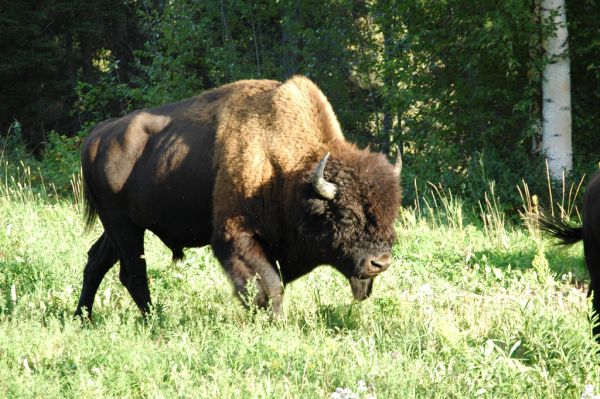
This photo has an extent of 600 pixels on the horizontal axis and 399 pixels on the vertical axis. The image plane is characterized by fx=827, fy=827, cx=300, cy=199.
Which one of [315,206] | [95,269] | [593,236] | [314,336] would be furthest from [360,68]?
[314,336]

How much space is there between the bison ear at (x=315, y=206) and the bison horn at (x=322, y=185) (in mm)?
57

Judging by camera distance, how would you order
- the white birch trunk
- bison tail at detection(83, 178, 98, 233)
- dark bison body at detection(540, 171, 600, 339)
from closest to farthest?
dark bison body at detection(540, 171, 600, 339), bison tail at detection(83, 178, 98, 233), the white birch trunk

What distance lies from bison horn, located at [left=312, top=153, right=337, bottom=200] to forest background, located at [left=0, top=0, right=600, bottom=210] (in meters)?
4.95

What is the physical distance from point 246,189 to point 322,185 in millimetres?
602

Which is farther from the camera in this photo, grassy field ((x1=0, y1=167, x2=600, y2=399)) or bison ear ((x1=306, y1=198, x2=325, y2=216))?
bison ear ((x1=306, y1=198, x2=325, y2=216))

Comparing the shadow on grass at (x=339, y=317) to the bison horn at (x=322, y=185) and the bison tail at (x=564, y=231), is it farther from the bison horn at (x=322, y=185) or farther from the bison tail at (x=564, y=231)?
the bison tail at (x=564, y=231)

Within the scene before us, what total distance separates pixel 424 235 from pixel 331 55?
34.8 ft

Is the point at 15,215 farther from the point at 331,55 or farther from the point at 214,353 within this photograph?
the point at 331,55

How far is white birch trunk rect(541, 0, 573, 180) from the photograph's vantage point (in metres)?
11.6

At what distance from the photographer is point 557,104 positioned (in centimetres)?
1168

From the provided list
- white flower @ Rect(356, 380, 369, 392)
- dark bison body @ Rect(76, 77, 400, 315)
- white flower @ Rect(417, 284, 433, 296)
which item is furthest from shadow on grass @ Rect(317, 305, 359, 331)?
white flower @ Rect(356, 380, 369, 392)

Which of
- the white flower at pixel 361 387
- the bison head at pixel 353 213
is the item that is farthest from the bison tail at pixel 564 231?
the white flower at pixel 361 387

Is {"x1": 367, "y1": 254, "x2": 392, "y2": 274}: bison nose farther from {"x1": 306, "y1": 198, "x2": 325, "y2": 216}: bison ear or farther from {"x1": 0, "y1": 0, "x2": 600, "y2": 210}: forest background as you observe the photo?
{"x1": 0, "y1": 0, "x2": 600, "y2": 210}: forest background

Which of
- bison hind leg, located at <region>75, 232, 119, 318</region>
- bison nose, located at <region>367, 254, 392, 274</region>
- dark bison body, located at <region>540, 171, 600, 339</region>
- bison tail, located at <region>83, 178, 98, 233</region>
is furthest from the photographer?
bison tail, located at <region>83, 178, 98, 233</region>
